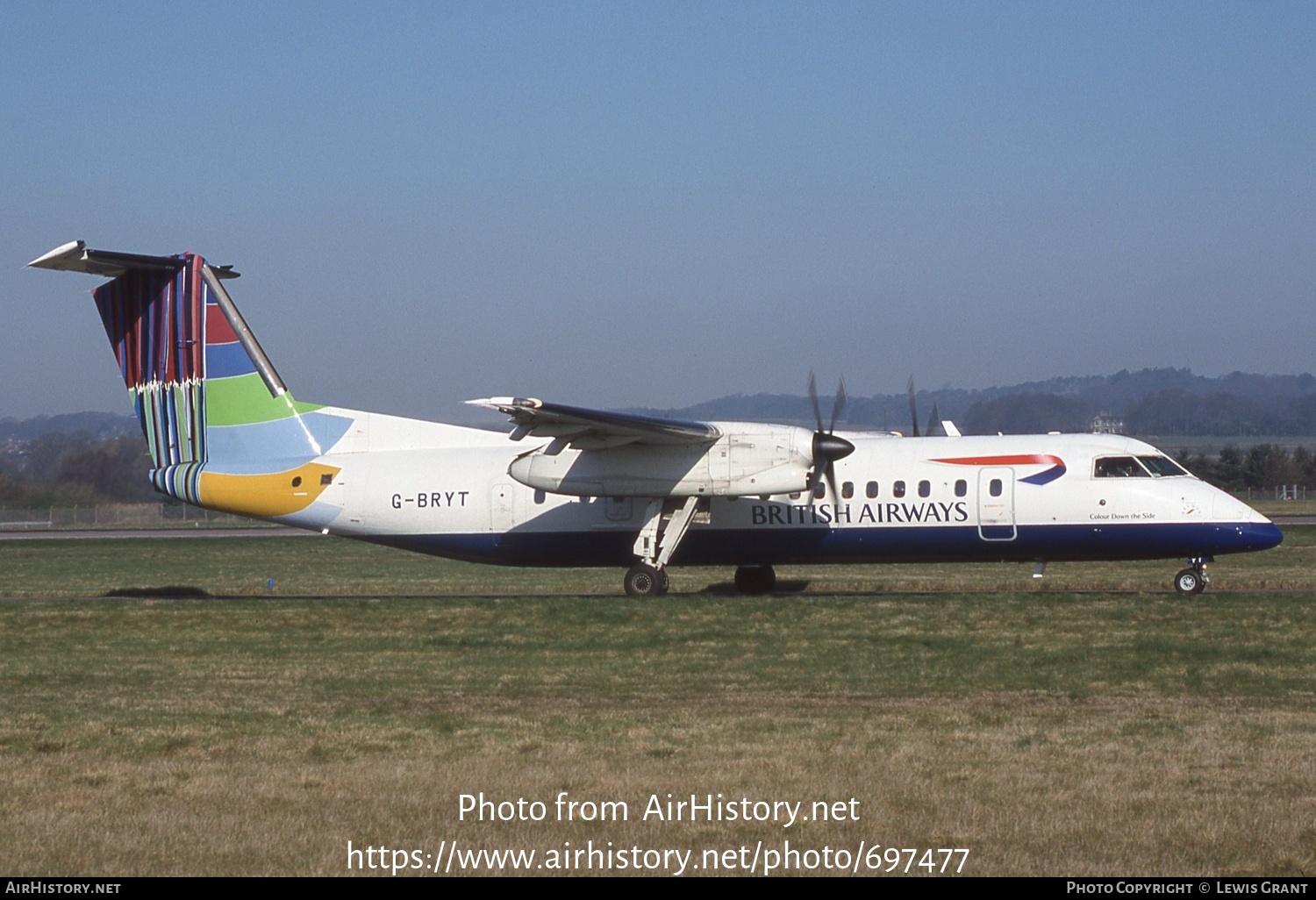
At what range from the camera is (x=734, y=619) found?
1948 cm

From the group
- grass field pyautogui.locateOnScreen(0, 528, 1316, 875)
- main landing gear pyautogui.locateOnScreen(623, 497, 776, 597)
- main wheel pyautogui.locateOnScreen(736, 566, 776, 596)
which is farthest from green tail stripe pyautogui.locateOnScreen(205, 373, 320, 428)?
main wheel pyautogui.locateOnScreen(736, 566, 776, 596)

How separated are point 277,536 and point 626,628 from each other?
39.1 metres

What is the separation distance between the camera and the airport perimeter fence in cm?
7369

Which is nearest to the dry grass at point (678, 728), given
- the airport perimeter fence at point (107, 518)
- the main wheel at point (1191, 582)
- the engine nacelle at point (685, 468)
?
the main wheel at point (1191, 582)

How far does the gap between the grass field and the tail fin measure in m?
3.18

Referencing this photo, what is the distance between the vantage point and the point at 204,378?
25.1 meters

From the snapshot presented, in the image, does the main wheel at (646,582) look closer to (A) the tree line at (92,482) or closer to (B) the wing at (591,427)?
(B) the wing at (591,427)

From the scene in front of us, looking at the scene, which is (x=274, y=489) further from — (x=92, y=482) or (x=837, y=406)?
(x=92, y=482)

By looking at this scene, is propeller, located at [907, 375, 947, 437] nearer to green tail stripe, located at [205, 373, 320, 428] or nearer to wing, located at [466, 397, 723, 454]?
wing, located at [466, 397, 723, 454]

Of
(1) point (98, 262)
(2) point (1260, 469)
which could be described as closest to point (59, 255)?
(1) point (98, 262)

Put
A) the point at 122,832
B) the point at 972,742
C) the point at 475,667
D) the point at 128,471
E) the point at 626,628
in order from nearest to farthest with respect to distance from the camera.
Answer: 1. the point at 122,832
2. the point at 972,742
3. the point at 475,667
4. the point at 626,628
5. the point at 128,471

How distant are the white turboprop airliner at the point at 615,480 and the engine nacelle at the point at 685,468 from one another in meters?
0.03
